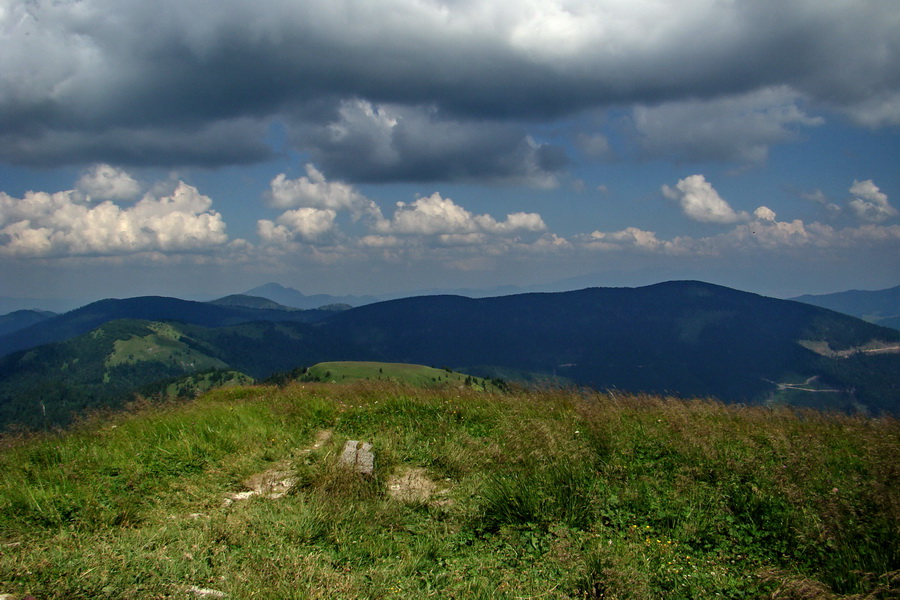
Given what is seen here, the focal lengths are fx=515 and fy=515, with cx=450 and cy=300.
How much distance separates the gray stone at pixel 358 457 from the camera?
792cm

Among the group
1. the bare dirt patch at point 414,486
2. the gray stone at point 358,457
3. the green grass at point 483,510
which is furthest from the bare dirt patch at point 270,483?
the bare dirt patch at point 414,486

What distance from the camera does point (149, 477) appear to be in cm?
784

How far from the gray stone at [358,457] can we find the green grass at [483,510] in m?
0.18

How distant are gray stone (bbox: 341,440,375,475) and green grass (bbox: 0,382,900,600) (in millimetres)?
177

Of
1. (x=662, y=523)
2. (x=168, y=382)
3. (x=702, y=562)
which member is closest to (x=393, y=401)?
(x=662, y=523)

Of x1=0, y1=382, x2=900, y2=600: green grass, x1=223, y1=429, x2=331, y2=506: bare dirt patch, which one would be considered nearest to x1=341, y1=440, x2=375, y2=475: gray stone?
x1=0, y1=382, x2=900, y2=600: green grass

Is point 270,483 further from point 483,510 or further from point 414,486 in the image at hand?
point 483,510

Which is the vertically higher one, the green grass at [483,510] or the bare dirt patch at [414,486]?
the green grass at [483,510]

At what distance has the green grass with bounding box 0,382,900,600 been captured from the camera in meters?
4.82

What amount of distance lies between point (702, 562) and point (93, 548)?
6225 mm

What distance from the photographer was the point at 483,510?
21.3 feet

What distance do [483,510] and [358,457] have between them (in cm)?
252

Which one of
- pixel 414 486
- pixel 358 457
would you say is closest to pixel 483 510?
pixel 414 486

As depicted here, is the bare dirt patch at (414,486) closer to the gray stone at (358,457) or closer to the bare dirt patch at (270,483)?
the gray stone at (358,457)
